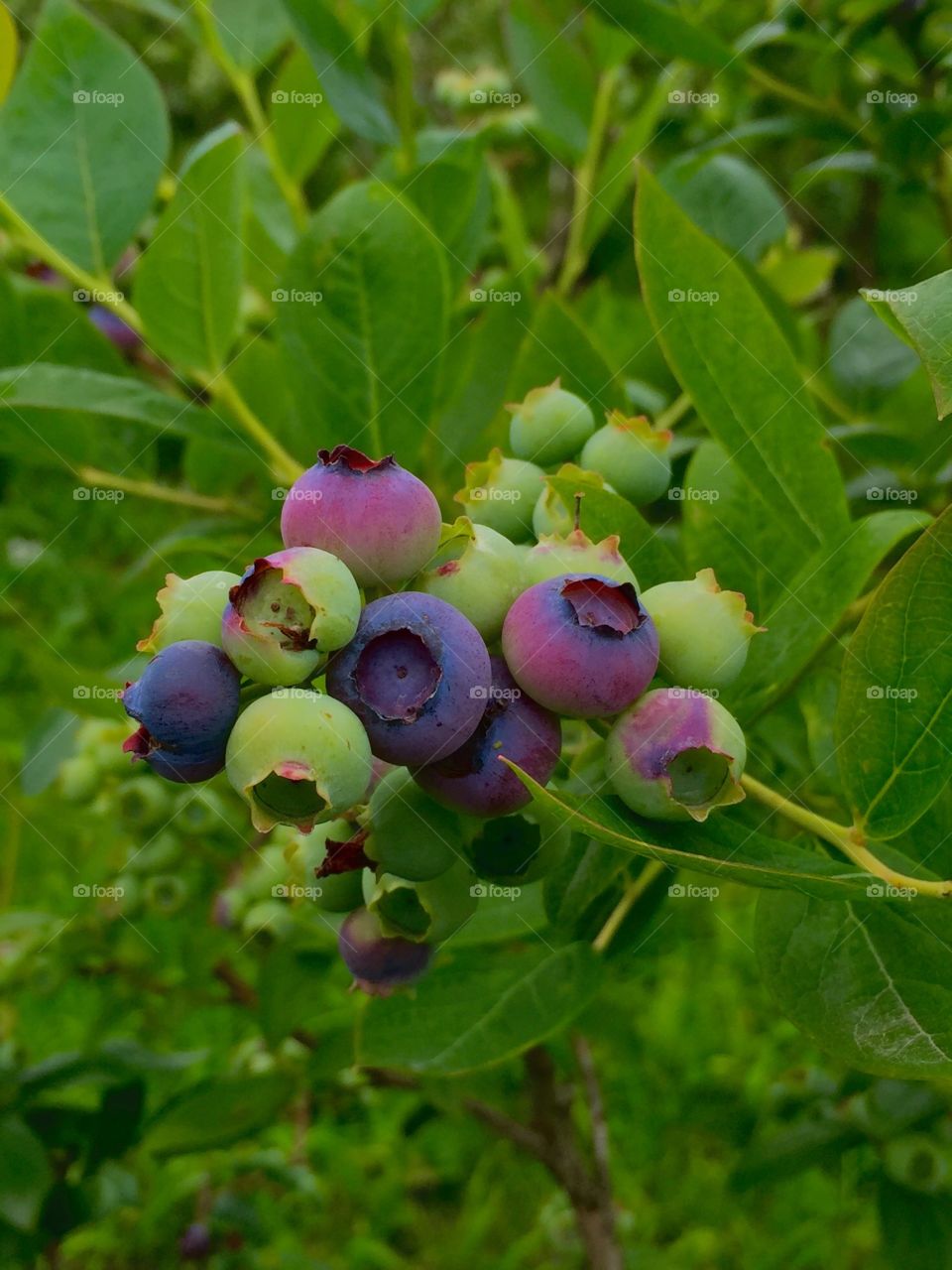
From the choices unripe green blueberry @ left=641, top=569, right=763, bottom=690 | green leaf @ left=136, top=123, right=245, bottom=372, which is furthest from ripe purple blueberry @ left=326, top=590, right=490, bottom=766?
green leaf @ left=136, top=123, right=245, bottom=372

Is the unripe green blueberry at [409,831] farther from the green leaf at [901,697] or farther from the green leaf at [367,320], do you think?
the green leaf at [367,320]

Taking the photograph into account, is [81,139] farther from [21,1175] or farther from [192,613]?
[21,1175]

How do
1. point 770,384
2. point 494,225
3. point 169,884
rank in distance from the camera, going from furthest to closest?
point 494,225
point 169,884
point 770,384

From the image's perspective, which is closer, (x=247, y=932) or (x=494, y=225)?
(x=247, y=932)

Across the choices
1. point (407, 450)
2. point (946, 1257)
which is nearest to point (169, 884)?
point (407, 450)

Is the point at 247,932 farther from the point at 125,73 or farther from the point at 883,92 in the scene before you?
the point at 883,92

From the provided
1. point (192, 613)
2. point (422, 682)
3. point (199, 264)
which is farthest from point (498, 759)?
point (199, 264)
